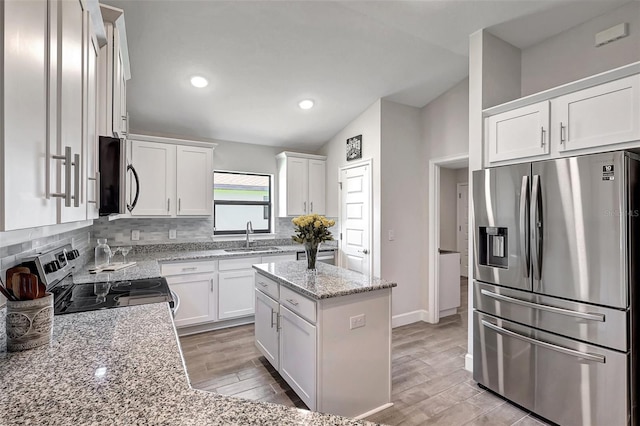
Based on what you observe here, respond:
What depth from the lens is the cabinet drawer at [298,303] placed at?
2018mm

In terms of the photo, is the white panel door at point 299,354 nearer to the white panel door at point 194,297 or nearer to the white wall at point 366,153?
the white panel door at point 194,297

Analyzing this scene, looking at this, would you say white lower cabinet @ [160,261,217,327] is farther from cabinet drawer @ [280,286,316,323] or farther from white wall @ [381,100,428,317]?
white wall @ [381,100,428,317]

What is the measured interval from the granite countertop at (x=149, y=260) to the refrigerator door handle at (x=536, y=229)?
2.73m

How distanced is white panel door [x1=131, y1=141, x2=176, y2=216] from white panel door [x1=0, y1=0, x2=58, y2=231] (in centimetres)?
313

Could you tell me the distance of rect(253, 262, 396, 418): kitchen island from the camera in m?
1.98

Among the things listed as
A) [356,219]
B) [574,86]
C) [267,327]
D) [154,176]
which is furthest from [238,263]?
[574,86]

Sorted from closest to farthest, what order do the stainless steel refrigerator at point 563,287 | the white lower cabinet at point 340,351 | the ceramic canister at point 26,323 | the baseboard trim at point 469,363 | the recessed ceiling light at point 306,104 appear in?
the ceramic canister at point 26,323 → the stainless steel refrigerator at point 563,287 → the white lower cabinet at point 340,351 → the baseboard trim at point 469,363 → the recessed ceiling light at point 306,104

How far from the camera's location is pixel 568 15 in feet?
8.18

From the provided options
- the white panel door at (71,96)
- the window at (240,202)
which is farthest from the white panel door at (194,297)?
the white panel door at (71,96)

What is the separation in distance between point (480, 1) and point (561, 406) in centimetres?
298

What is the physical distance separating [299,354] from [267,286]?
687 mm

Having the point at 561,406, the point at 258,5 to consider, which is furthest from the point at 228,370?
the point at 258,5

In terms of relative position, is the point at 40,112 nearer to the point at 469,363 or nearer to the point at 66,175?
the point at 66,175

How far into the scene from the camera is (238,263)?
380 cm
